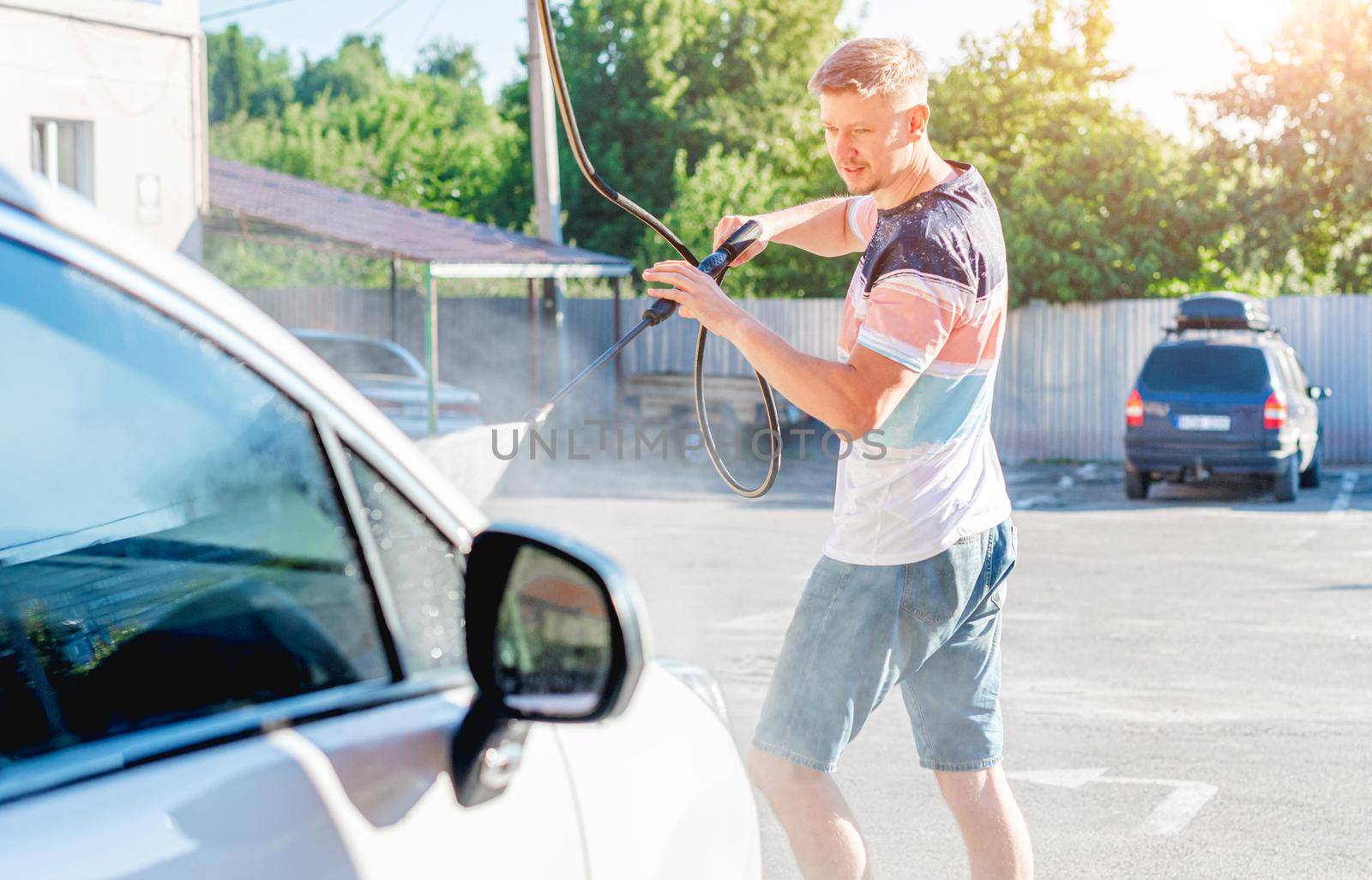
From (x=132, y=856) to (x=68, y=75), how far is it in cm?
1545

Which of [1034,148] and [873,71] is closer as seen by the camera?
[873,71]

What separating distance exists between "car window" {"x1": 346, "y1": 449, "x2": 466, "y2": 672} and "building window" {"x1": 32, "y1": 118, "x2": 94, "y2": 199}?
15.0 meters

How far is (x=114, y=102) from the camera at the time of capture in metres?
16.0

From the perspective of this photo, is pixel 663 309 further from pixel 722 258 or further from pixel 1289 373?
pixel 1289 373

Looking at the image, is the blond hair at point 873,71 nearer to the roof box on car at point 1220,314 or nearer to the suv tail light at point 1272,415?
the suv tail light at point 1272,415

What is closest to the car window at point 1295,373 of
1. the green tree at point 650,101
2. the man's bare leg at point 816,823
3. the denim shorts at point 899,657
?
the denim shorts at point 899,657

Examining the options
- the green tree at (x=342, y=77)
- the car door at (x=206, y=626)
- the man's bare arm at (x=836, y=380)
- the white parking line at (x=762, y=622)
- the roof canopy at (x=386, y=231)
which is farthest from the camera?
the green tree at (x=342, y=77)

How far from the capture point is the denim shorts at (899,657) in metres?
2.99

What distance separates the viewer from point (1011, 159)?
81.6 feet

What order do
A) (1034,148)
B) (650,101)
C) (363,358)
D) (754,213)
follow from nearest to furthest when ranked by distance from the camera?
(363,358) < (1034,148) < (754,213) < (650,101)

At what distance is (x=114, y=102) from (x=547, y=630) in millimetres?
15823

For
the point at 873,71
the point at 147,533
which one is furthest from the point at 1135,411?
the point at 147,533

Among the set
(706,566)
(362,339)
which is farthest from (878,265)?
(362,339)

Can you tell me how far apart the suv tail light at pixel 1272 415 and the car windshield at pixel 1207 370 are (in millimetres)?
147
